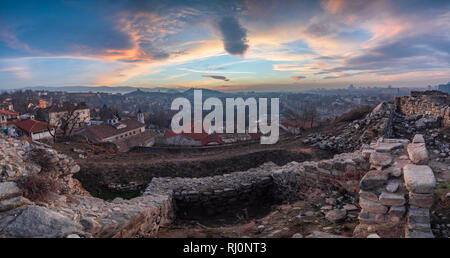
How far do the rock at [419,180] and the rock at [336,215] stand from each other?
4.96 feet

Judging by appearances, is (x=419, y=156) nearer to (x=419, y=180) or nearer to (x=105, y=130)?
(x=419, y=180)

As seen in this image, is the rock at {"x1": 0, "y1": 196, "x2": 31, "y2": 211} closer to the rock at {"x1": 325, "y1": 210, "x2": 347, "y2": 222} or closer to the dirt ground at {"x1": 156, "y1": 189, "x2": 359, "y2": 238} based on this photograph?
the dirt ground at {"x1": 156, "y1": 189, "x2": 359, "y2": 238}

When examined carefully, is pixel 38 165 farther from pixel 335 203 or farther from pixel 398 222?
pixel 398 222

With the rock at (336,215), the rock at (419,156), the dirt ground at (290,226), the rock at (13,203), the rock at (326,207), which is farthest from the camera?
the rock at (326,207)

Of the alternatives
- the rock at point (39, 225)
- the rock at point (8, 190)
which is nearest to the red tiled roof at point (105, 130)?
the rock at point (8, 190)

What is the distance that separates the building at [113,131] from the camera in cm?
3416

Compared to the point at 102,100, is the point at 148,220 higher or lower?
lower

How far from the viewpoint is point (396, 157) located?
16.9ft

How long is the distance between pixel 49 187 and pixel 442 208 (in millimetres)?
7779

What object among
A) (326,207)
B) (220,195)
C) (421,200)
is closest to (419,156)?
(421,200)

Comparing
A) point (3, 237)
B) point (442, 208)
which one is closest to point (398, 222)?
point (442, 208)

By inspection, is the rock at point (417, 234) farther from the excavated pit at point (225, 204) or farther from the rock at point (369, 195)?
the excavated pit at point (225, 204)

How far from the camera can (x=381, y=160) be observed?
494cm
